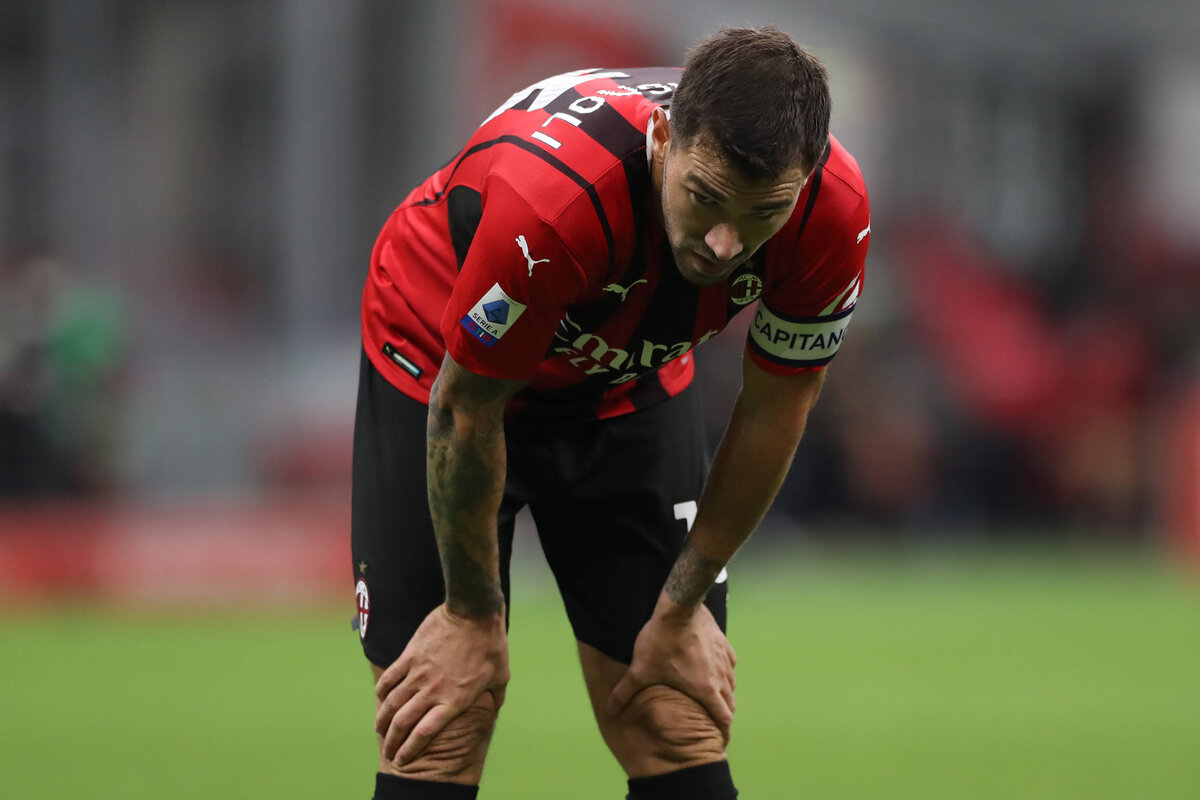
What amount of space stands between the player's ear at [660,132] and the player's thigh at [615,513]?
990 mm

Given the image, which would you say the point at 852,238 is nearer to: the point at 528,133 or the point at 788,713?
the point at 528,133

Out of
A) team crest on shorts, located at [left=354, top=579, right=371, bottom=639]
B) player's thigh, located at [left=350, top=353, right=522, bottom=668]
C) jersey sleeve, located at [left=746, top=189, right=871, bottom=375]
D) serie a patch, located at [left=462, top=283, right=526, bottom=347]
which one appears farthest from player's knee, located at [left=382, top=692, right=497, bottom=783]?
jersey sleeve, located at [left=746, top=189, right=871, bottom=375]

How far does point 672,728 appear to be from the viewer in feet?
14.8

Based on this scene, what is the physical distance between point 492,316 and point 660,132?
53 centimetres

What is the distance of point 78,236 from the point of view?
13.7 meters

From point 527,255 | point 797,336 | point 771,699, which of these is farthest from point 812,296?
point 771,699

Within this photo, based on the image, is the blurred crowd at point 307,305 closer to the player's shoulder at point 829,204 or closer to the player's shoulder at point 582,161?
the player's shoulder at point 582,161

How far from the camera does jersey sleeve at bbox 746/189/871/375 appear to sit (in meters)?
3.96

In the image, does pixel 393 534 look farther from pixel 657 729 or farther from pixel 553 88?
pixel 553 88

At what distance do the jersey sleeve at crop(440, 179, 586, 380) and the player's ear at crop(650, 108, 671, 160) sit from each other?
0.96 ft

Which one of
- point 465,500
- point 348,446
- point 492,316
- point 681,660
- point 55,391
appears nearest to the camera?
point 492,316

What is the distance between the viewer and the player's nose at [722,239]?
3668 millimetres

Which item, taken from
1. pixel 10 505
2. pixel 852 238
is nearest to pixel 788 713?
pixel 852 238

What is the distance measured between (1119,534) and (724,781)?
1184 centimetres
